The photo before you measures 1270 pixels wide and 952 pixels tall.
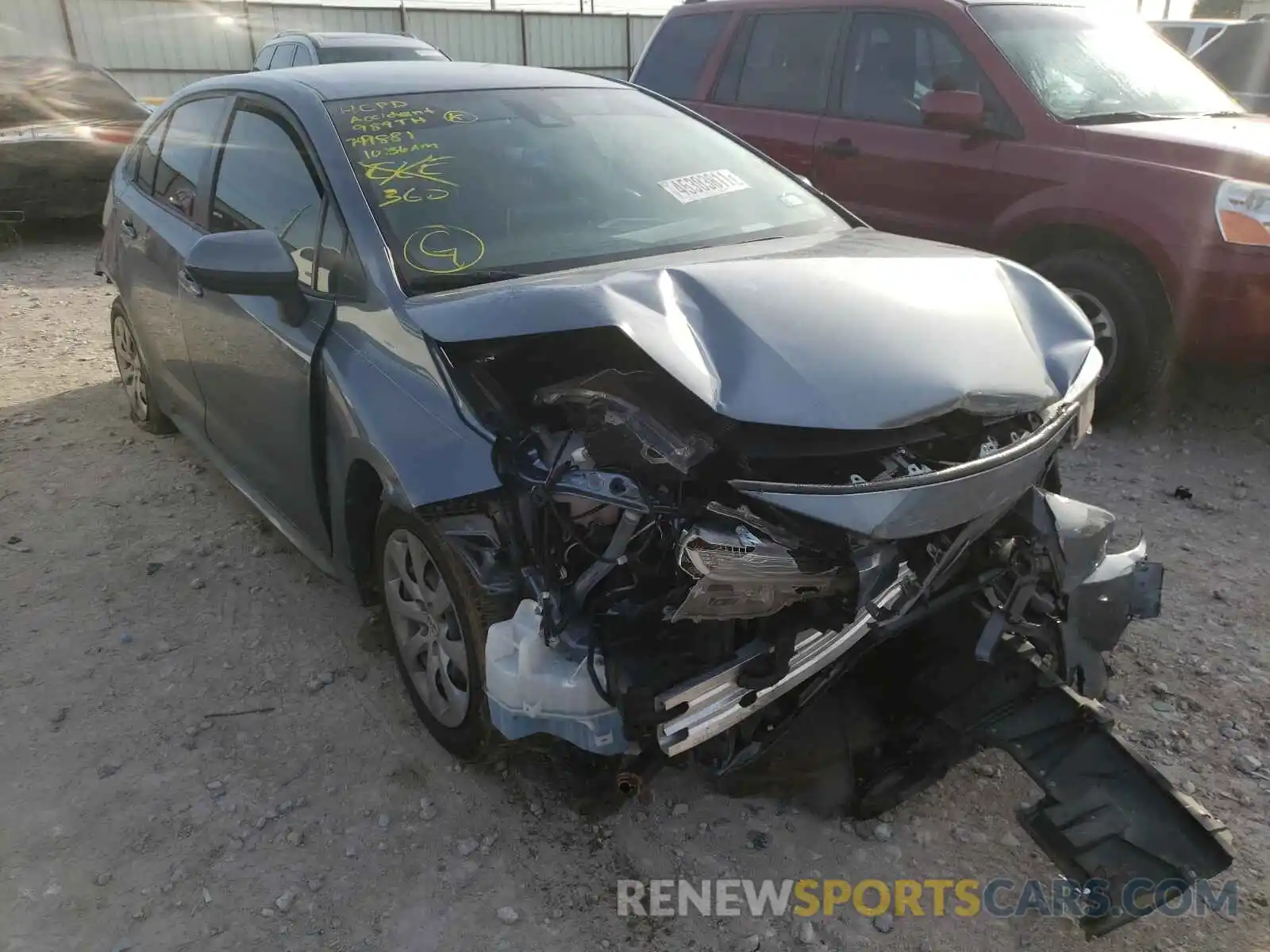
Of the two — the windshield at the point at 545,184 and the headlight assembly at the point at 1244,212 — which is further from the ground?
the windshield at the point at 545,184

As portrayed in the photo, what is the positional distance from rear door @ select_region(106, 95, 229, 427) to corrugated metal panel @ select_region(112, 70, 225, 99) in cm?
1482

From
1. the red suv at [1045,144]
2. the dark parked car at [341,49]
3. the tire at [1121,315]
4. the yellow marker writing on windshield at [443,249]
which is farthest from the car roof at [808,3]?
the dark parked car at [341,49]

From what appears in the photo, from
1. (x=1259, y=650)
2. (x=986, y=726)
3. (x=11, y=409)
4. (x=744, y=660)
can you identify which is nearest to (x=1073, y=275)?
(x=1259, y=650)

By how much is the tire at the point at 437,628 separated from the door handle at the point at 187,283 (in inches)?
57.4

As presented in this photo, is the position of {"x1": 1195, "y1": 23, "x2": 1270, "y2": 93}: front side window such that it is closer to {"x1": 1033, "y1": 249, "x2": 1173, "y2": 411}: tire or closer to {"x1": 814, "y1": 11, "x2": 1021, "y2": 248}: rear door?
{"x1": 814, "y1": 11, "x2": 1021, "y2": 248}: rear door

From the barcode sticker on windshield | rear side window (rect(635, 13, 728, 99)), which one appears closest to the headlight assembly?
the barcode sticker on windshield

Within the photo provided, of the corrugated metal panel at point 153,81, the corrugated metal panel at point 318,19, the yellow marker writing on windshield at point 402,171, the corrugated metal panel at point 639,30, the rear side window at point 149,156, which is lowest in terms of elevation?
the corrugated metal panel at point 153,81

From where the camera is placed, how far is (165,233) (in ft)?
12.9

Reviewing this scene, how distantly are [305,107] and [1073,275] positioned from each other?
3.54m

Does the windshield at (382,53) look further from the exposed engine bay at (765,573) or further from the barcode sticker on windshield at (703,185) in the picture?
the exposed engine bay at (765,573)

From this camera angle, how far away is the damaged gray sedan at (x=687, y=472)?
204 cm

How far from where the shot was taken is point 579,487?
6.98ft

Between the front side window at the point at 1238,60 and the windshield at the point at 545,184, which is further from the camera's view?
the front side window at the point at 1238,60

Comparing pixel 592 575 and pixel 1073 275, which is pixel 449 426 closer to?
pixel 592 575
